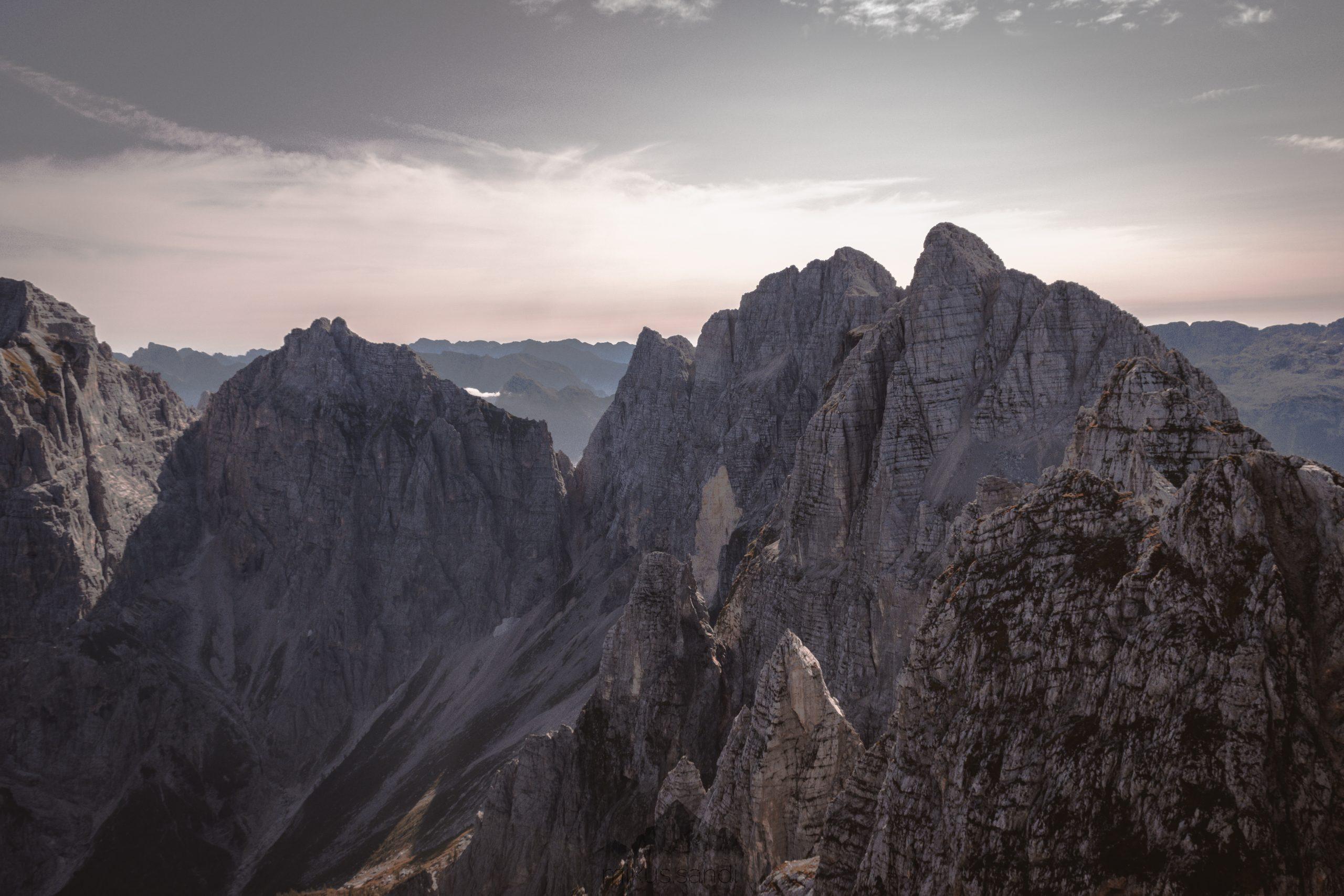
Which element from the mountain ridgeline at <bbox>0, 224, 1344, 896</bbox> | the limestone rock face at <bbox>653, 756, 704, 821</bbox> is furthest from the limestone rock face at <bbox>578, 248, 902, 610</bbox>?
the limestone rock face at <bbox>653, 756, 704, 821</bbox>

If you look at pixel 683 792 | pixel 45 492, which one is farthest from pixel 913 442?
pixel 45 492

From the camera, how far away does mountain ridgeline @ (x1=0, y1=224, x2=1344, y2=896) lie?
16.5 m

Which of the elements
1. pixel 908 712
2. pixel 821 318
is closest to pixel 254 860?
pixel 821 318

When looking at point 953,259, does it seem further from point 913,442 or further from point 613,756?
point 613,756

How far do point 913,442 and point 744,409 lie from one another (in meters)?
70.9

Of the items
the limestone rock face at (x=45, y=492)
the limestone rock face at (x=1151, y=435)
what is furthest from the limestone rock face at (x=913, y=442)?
the limestone rock face at (x=45, y=492)

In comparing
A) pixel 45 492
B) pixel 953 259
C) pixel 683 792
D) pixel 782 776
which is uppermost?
pixel 953 259

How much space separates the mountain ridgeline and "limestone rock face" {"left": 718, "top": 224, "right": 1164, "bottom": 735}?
0.35 meters

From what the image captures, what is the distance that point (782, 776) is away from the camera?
3294 cm

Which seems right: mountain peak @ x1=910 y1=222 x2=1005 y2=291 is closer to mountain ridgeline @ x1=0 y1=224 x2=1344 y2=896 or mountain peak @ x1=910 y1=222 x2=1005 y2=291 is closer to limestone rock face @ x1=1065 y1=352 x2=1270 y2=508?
mountain ridgeline @ x1=0 y1=224 x2=1344 y2=896

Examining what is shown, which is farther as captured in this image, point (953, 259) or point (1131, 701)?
point (953, 259)

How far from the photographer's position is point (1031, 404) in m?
71.8

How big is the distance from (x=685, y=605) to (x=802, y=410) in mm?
64009

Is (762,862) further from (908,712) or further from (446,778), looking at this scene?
(446,778)
